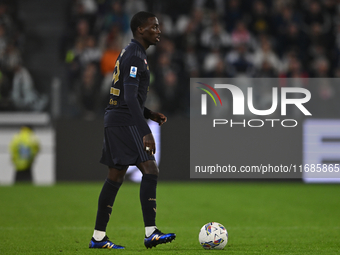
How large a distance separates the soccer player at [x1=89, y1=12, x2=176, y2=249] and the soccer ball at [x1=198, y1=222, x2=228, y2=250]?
1.45 feet

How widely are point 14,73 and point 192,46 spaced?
4.20m

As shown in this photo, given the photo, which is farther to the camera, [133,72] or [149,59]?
[149,59]

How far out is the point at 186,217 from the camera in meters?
7.18

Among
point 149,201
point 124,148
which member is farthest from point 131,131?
point 149,201

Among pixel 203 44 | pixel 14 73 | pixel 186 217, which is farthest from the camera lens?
pixel 203 44

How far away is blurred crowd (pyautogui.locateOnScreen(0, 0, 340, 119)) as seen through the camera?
11.8 meters

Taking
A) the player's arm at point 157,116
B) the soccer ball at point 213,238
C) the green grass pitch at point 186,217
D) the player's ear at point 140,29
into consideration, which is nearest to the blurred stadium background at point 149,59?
the green grass pitch at point 186,217

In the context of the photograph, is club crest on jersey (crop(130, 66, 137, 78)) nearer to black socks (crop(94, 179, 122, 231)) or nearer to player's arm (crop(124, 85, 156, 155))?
player's arm (crop(124, 85, 156, 155))

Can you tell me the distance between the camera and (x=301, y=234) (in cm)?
569

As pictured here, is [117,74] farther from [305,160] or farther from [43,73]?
[43,73]

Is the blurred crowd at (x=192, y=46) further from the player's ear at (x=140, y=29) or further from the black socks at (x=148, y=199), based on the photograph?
the black socks at (x=148, y=199)

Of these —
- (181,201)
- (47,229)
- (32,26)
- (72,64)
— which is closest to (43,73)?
(72,64)

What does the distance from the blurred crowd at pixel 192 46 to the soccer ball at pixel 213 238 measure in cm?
634

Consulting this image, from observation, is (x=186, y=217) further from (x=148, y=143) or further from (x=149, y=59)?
(x=149, y=59)
